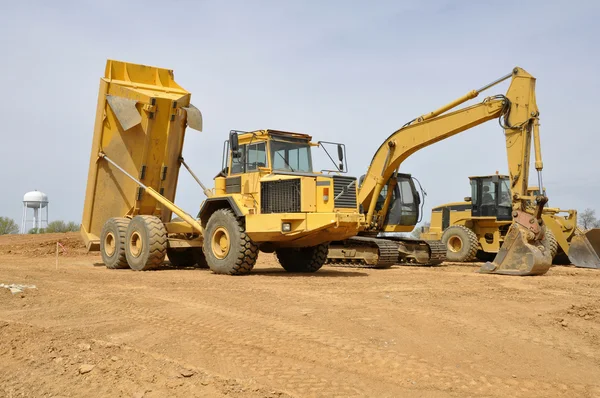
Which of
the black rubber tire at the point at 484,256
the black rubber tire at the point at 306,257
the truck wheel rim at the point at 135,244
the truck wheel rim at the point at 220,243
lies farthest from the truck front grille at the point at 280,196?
the black rubber tire at the point at 484,256

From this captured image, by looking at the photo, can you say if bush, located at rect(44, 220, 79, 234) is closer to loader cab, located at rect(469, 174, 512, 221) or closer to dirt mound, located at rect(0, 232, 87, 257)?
dirt mound, located at rect(0, 232, 87, 257)

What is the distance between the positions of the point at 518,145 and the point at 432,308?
7.38m

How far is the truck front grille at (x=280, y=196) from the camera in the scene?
452 inches

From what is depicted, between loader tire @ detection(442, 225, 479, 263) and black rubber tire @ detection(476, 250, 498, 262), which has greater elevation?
loader tire @ detection(442, 225, 479, 263)

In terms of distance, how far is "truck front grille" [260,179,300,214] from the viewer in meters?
11.5

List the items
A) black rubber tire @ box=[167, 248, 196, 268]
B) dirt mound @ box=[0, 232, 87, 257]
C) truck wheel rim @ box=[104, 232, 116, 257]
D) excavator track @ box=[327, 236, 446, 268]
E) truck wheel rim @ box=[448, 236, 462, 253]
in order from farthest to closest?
dirt mound @ box=[0, 232, 87, 257], truck wheel rim @ box=[448, 236, 462, 253], black rubber tire @ box=[167, 248, 196, 268], excavator track @ box=[327, 236, 446, 268], truck wheel rim @ box=[104, 232, 116, 257]

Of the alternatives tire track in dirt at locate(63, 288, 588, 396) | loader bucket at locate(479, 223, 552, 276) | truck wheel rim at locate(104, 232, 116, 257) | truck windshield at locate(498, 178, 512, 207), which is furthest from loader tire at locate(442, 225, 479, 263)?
tire track in dirt at locate(63, 288, 588, 396)

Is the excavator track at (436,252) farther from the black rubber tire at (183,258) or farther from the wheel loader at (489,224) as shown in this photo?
the black rubber tire at (183,258)

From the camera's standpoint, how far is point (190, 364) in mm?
5211

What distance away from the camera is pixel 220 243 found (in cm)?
1254

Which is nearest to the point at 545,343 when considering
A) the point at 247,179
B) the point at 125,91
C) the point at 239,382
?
the point at 239,382

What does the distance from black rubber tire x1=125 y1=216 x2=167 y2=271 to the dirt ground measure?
3.73 meters

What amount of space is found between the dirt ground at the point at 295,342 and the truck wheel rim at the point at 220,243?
8.16 ft

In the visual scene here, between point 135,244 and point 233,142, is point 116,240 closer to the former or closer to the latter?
point 135,244
